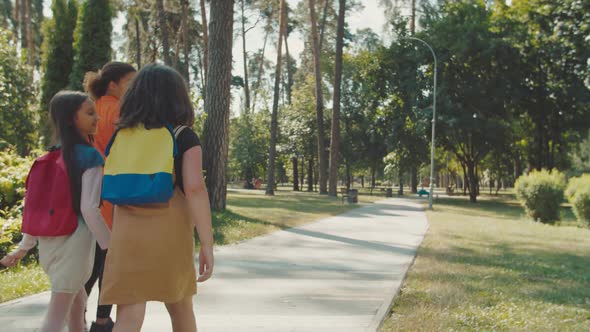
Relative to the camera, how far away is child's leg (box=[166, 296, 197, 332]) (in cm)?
295

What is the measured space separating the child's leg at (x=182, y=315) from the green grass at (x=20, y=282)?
10.5ft

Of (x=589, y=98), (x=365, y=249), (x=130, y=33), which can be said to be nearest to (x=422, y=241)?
(x=365, y=249)

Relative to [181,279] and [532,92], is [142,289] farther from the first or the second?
[532,92]

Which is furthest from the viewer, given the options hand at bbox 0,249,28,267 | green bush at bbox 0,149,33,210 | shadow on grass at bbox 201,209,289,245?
shadow on grass at bbox 201,209,289,245

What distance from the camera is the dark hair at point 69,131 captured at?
10.9 feet

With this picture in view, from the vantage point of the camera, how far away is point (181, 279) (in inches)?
110

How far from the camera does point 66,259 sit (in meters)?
3.32

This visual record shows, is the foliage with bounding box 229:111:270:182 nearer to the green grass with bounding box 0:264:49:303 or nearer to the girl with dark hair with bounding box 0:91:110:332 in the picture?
the green grass with bounding box 0:264:49:303

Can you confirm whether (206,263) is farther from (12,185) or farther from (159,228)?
(12,185)

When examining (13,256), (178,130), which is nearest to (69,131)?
(13,256)

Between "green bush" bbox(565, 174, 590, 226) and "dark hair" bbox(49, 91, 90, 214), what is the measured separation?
19.0 m

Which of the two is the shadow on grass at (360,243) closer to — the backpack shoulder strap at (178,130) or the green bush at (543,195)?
the backpack shoulder strap at (178,130)

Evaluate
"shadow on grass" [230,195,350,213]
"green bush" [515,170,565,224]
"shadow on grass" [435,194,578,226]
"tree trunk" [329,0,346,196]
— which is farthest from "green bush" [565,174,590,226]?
"tree trunk" [329,0,346,196]

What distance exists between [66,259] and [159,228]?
966 millimetres
